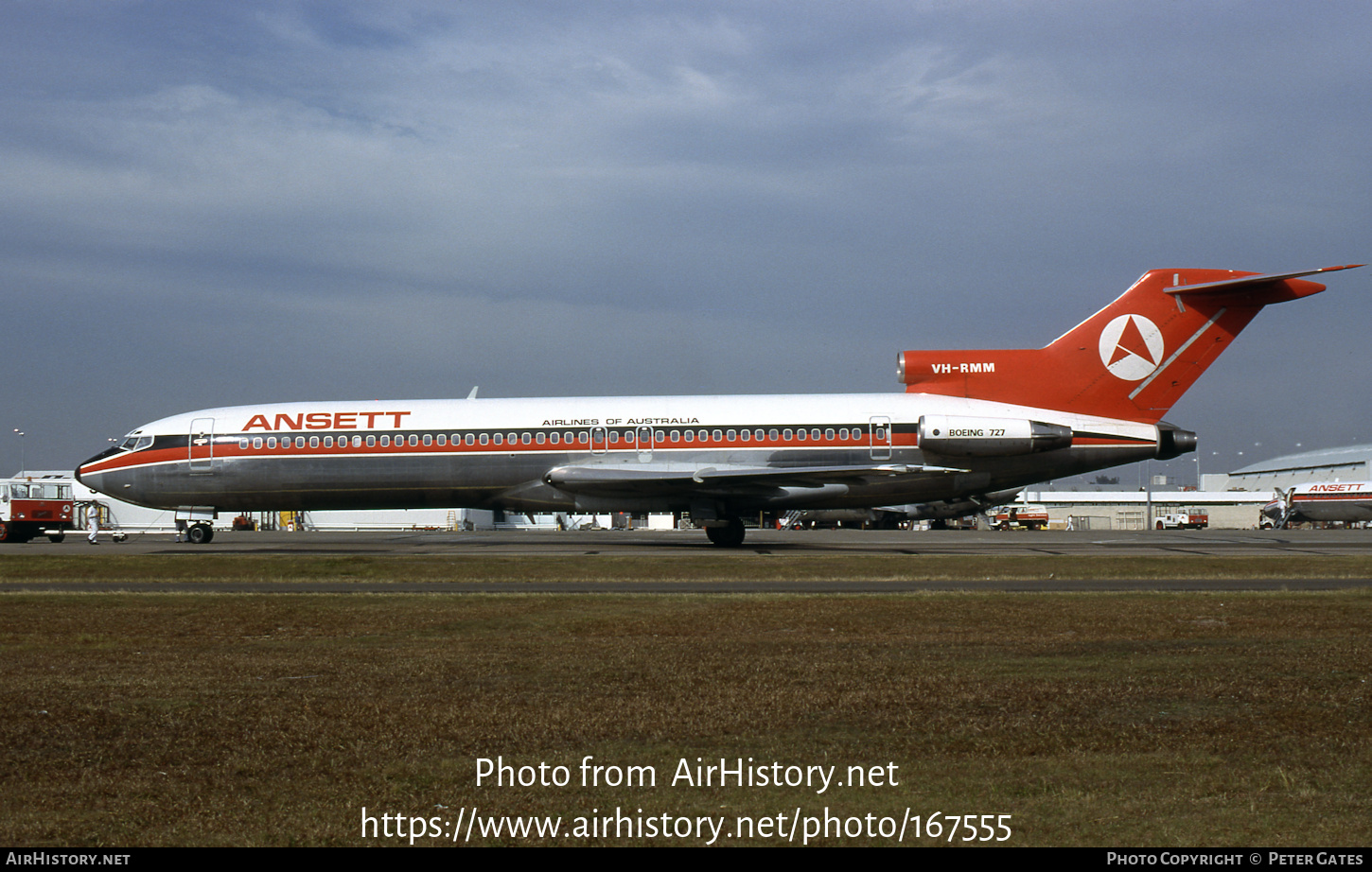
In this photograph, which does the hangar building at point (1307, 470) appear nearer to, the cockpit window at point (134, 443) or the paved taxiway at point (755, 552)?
the paved taxiway at point (755, 552)

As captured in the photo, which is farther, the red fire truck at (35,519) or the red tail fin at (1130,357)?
the red fire truck at (35,519)

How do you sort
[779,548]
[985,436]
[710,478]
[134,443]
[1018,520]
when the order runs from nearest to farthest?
[710,478], [985,436], [779,548], [134,443], [1018,520]

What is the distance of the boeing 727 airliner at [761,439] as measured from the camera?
32594 millimetres

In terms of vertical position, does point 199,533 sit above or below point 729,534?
above

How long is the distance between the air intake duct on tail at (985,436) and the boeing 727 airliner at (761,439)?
0.13ft

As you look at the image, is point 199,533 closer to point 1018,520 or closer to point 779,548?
point 779,548

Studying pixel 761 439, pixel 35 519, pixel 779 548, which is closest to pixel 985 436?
pixel 761 439

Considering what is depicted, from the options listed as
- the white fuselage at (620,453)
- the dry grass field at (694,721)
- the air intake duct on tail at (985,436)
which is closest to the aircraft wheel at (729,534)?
the white fuselage at (620,453)

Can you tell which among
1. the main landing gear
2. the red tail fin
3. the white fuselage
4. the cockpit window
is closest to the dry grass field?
the white fuselage

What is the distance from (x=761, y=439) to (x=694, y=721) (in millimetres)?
25198

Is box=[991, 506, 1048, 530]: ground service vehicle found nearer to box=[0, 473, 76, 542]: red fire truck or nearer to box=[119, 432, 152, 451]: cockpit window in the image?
box=[0, 473, 76, 542]: red fire truck

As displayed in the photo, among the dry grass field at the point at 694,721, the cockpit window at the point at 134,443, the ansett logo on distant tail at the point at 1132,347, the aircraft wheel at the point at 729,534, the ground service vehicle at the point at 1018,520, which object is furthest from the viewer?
the ground service vehicle at the point at 1018,520

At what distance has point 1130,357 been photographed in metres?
33.0
